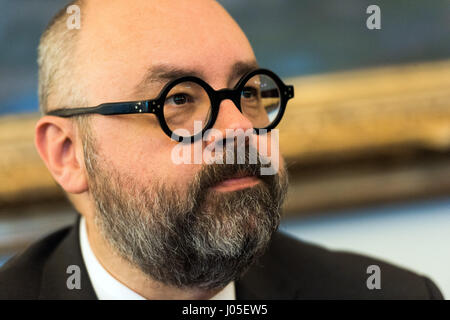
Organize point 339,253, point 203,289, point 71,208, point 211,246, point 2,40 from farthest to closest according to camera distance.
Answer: point 71,208 → point 2,40 → point 339,253 → point 203,289 → point 211,246

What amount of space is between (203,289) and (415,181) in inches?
43.5

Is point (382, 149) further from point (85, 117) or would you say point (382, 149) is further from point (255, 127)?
point (85, 117)

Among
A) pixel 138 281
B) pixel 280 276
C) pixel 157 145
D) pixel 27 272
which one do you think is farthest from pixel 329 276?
pixel 27 272

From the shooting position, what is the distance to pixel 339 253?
1.34 m

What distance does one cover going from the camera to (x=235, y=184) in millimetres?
889

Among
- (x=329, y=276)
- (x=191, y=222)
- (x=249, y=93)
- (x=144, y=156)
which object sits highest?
(x=249, y=93)

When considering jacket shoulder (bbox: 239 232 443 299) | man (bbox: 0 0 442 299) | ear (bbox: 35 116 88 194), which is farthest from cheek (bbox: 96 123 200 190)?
jacket shoulder (bbox: 239 232 443 299)

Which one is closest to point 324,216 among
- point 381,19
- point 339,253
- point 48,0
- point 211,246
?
point 339,253

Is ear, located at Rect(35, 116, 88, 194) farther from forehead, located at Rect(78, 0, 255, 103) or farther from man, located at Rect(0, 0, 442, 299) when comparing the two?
forehead, located at Rect(78, 0, 255, 103)

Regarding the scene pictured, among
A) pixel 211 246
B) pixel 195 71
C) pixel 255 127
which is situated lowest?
pixel 211 246

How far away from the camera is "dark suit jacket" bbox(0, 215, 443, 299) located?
1.08 meters

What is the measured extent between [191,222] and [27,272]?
1.50 ft

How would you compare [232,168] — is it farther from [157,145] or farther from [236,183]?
[157,145]

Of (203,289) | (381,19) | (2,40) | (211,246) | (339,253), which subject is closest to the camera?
(211,246)
